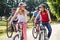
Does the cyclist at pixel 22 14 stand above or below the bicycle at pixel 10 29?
above

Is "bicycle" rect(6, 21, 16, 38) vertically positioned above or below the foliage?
below

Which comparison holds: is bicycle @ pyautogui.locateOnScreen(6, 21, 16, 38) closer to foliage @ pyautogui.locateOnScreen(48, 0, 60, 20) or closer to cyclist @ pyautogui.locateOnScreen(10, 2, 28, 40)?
cyclist @ pyautogui.locateOnScreen(10, 2, 28, 40)

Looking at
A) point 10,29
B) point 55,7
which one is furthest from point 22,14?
point 55,7

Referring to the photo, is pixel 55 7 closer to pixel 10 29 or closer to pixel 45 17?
pixel 45 17

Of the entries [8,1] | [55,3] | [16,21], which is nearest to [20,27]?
[16,21]

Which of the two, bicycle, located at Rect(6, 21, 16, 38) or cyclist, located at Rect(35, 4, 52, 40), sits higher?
cyclist, located at Rect(35, 4, 52, 40)

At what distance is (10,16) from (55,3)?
1.56ft

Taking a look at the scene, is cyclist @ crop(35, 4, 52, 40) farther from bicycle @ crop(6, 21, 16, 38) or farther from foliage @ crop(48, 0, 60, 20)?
bicycle @ crop(6, 21, 16, 38)

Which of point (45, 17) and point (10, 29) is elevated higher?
point (45, 17)

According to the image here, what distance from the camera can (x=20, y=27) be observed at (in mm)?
1396

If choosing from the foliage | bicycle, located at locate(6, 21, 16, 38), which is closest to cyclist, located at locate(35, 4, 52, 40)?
the foliage

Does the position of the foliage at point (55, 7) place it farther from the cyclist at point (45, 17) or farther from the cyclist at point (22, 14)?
the cyclist at point (22, 14)

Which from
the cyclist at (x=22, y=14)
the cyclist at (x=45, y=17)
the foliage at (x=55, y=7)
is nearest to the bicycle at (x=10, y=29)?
the cyclist at (x=22, y=14)

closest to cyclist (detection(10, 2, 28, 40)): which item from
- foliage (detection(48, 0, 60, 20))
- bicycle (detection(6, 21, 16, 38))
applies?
bicycle (detection(6, 21, 16, 38))
